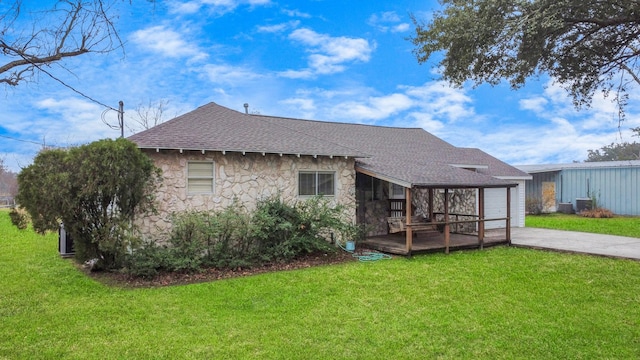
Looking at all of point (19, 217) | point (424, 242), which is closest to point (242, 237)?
point (19, 217)

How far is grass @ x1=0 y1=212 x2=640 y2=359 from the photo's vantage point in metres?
4.99

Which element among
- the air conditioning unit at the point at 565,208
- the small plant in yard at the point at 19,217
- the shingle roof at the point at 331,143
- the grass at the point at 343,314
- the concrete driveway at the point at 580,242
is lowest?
the grass at the point at 343,314

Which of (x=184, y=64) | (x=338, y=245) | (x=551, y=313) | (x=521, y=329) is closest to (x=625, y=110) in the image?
(x=551, y=313)

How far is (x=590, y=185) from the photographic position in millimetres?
24547

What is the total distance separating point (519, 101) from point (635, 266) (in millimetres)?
6317

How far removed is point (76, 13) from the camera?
4.70 metres

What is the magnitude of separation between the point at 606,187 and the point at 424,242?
57.8 feet

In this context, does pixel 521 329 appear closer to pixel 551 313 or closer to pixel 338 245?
pixel 551 313

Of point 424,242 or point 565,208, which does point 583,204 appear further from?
point 424,242

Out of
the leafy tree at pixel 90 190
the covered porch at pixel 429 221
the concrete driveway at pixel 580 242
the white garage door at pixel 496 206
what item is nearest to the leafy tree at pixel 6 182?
the leafy tree at pixel 90 190

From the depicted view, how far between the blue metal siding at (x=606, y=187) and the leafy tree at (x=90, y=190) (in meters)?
A: 25.4

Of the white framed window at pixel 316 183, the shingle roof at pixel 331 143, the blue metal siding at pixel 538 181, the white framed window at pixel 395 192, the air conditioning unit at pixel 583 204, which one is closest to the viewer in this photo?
the shingle roof at pixel 331 143

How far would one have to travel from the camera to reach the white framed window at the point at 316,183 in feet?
39.0

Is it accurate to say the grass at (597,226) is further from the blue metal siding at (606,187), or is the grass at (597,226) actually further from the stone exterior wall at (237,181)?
the stone exterior wall at (237,181)
